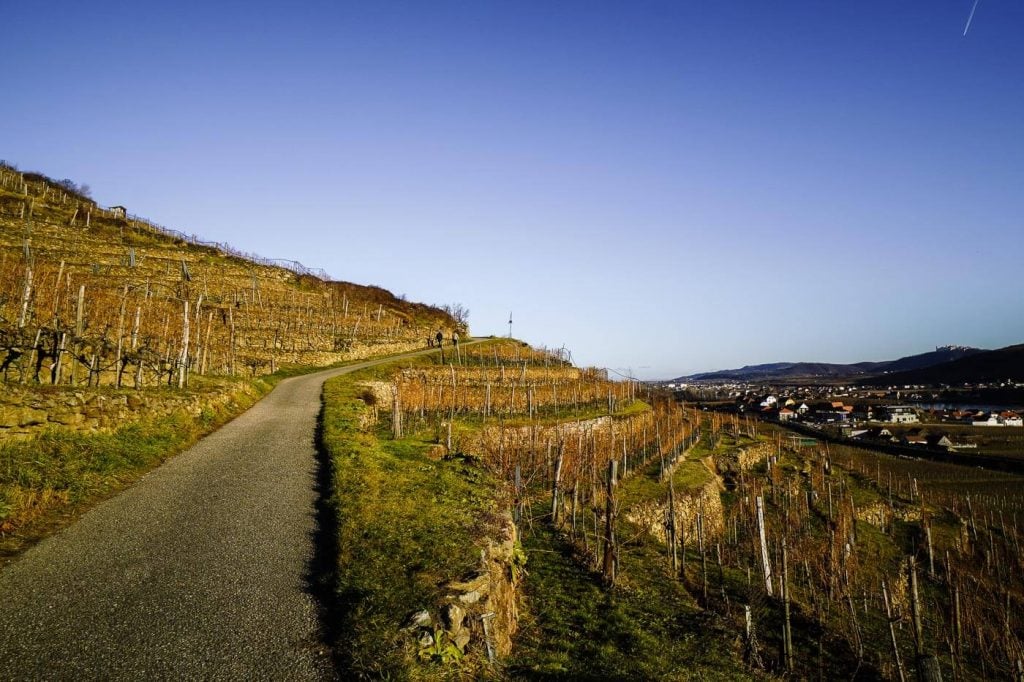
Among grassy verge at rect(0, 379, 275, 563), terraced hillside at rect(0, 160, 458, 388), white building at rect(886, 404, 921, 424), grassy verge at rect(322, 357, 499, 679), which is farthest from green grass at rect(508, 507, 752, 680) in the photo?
white building at rect(886, 404, 921, 424)

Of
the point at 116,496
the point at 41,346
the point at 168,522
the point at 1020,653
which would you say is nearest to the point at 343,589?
the point at 168,522

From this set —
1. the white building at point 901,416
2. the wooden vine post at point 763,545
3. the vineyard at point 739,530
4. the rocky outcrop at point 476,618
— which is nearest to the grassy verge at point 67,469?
the rocky outcrop at point 476,618

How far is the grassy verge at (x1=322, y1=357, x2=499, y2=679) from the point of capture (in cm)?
590

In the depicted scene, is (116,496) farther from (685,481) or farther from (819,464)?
(819,464)

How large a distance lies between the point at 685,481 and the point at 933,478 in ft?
171

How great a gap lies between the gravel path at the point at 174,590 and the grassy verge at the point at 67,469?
1.34 feet

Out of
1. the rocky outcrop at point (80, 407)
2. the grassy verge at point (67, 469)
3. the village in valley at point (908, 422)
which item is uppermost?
the rocky outcrop at point (80, 407)

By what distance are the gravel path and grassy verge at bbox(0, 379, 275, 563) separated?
409 millimetres

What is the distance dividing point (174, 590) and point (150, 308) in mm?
32889

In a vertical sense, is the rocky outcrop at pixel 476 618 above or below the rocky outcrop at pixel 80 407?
below

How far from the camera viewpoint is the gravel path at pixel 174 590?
5.46 meters

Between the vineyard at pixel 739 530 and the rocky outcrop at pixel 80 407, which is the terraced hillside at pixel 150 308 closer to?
the rocky outcrop at pixel 80 407

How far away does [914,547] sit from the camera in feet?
117

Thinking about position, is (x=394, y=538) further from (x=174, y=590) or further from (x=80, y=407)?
(x=80, y=407)
